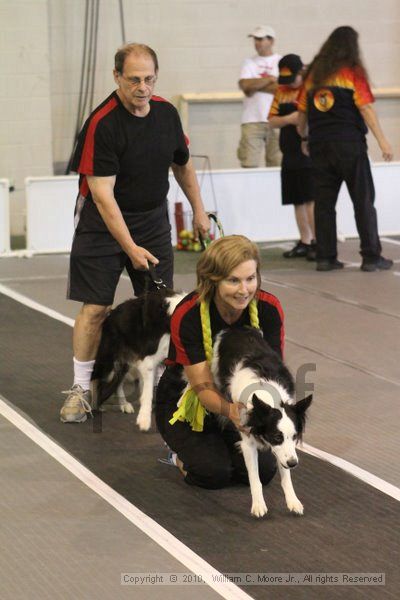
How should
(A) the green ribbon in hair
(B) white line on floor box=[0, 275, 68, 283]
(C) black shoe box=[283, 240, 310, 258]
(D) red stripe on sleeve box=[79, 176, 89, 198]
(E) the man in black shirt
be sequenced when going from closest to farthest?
(A) the green ribbon in hair → (E) the man in black shirt → (D) red stripe on sleeve box=[79, 176, 89, 198] → (B) white line on floor box=[0, 275, 68, 283] → (C) black shoe box=[283, 240, 310, 258]

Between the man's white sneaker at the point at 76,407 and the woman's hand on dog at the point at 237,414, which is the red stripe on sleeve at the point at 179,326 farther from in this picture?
the man's white sneaker at the point at 76,407

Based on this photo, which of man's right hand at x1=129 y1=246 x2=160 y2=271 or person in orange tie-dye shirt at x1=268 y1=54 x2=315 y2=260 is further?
person in orange tie-dye shirt at x1=268 y1=54 x2=315 y2=260

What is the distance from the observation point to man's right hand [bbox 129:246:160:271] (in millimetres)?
3939

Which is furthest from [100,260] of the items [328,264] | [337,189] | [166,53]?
[166,53]

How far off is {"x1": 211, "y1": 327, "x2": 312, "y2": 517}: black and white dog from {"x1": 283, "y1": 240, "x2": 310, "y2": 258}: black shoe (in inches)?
186

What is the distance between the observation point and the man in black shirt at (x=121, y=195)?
3.96 meters

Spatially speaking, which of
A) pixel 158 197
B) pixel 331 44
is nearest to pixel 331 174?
pixel 331 44

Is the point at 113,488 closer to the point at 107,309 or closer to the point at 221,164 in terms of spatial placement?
the point at 107,309

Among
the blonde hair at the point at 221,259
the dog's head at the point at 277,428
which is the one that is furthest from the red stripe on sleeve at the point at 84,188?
the dog's head at the point at 277,428

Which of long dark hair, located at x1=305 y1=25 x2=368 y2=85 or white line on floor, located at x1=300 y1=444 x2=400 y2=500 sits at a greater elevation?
long dark hair, located at x1=305 y1=25 x2=368 y2=85

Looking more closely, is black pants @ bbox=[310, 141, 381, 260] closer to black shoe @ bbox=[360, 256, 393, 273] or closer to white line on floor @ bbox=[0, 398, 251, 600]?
black shoe @ bbox=[360, 256, 393, 273]

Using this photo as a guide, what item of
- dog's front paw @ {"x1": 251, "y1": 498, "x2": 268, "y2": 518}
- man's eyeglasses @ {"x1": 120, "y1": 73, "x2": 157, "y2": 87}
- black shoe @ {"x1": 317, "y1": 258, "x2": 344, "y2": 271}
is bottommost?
dog's front paw @ {"x1": 251, "y1": 498, "x2": 268, "y2": 518}

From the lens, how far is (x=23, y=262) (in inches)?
309

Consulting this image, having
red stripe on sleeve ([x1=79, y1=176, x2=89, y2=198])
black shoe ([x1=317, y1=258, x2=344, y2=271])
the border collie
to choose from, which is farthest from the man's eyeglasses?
black shoe ([x1=317, y1=258, x2=344, y2=271])
